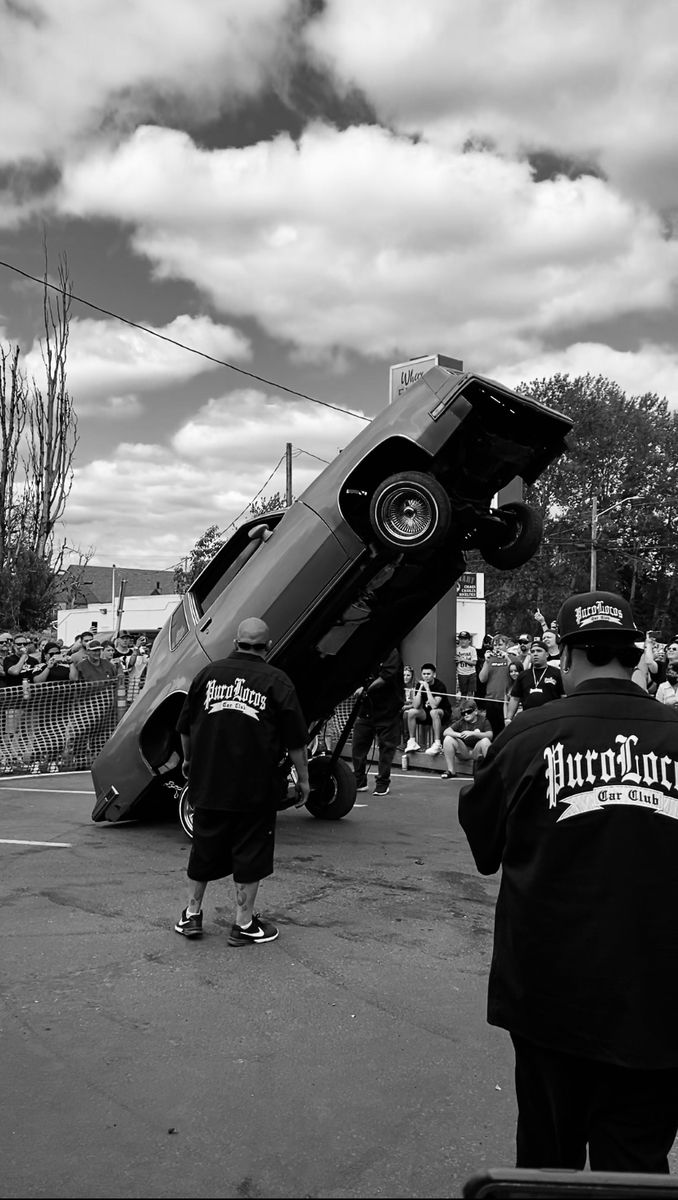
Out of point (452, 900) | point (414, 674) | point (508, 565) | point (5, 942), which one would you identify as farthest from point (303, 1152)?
point (414, 674)

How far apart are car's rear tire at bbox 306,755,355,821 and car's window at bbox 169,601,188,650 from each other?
175 cm

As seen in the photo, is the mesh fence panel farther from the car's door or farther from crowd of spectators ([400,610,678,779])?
the car's door

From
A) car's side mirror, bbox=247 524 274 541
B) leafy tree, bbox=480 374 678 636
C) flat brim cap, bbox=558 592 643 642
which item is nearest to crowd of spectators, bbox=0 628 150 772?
car's side mirror, bbox=247 524 274 541

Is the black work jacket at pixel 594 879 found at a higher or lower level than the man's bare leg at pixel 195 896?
higher

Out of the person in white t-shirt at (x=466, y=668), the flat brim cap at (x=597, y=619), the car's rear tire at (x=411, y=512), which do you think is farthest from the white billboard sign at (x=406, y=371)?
the flat brim cap at (x=597, y=619)

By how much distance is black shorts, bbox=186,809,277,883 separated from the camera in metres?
5.00

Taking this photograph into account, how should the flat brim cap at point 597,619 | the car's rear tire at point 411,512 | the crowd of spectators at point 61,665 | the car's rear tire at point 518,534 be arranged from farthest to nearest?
1. the crowd of spectators at point 61,665
2. the car's rear tire at point 518,534
3. the car's rear tire at point 411,512
4. the flat brim cap at point 597,619

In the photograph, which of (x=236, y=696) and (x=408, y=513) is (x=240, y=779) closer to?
(x=236, y=696)

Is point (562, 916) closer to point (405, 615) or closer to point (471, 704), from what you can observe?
point (405, 615)

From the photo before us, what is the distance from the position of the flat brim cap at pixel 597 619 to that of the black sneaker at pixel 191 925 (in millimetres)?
3460

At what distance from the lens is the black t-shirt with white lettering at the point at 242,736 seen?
498cm

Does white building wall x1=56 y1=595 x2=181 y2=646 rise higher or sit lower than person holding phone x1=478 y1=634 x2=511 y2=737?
higher

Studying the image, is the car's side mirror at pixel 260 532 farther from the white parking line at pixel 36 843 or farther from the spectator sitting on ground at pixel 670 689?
the spectator sitting on ground at pixel 670 689

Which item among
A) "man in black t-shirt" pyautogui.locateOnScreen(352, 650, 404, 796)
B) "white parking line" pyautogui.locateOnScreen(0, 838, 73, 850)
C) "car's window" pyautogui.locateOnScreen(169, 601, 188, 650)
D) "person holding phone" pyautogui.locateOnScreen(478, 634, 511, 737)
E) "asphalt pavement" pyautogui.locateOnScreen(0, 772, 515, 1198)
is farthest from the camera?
"person holding phone" pyautogui.locateOnScreen(478, 634, 511, 737)
